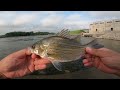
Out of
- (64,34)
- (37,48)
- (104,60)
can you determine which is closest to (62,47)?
(64,34)

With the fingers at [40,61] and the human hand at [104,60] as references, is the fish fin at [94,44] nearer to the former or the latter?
the human hand at [104,60]

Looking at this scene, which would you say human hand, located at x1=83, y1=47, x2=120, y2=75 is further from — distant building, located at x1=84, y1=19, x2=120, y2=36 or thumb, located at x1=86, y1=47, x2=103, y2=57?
distant building, located at x1=84, y1=19, x2=120, y2=36

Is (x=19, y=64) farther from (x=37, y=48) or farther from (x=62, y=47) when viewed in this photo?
(x=62, y=47)

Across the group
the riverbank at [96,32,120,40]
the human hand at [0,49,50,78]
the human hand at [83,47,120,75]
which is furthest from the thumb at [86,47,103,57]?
the human hand at [0,49,50,78]

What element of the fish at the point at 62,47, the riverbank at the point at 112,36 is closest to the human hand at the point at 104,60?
the fish at the point at 62,47
